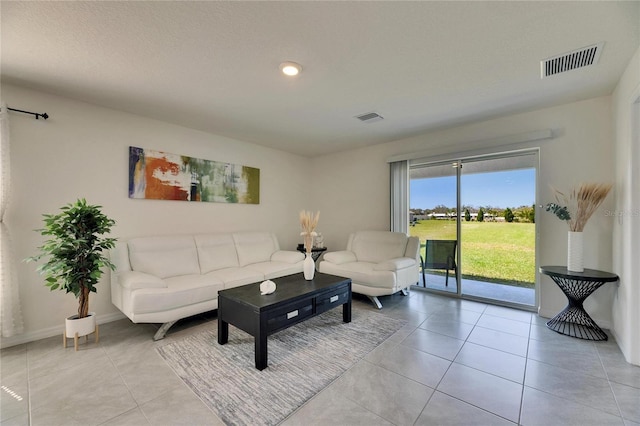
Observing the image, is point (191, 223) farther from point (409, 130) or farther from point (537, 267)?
point (537, 267)

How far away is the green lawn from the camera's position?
3.40m

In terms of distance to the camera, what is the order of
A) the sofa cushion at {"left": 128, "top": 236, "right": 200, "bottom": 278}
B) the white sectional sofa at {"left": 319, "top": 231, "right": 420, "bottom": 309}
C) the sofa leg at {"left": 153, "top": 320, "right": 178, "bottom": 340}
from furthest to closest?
the white sectional sofa at {"left": 319, "top": 231, "right": 420, "bottom": 309} < the sofa cushion at {"left": 128, "top": 236, "right": 200, "bottom": 278} < the sofa leg at {"left": 153, "top": 320, "right": 178, "bottom": 340}

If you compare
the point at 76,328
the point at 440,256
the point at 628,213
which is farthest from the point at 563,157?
the point at 76,328

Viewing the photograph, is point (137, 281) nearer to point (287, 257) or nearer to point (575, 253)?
point (287, 257)

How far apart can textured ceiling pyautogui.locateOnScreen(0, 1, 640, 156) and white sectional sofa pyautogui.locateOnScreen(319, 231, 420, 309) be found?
195cm

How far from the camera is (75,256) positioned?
2357 millimetres

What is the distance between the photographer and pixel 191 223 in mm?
3773

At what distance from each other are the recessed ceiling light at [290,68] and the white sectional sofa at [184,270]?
2308 mm

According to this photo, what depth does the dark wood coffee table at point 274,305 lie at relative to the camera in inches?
82.1

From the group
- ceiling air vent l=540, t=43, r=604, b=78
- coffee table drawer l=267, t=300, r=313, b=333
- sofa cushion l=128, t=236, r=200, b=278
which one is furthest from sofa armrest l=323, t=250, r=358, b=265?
ceiling air vent l=540, t=43, r=604, b=78

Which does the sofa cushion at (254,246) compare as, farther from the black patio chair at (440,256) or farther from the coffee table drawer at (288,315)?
the black patio chair at (440,256)

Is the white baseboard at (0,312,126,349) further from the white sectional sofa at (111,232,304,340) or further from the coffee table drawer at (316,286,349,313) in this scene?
the coffee table drawer at (316,286,349,313)

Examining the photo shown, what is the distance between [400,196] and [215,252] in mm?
3072

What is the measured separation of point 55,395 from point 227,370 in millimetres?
1106
